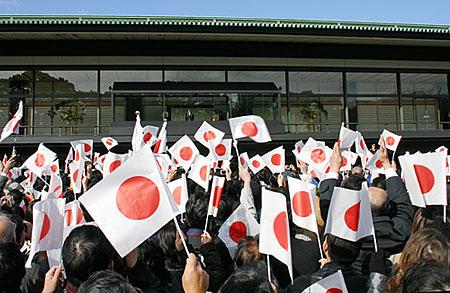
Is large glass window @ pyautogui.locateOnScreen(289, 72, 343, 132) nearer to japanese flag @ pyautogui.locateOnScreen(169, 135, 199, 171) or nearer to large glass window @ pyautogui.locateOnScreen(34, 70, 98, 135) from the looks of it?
large glass window @ pyautogui.locateOnScreen(34, 70, 98, 135)

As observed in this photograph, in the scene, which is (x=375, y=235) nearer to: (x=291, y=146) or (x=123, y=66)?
(x=291, y=146)

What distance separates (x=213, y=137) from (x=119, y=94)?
30.2 feet

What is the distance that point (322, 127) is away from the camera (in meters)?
19.1

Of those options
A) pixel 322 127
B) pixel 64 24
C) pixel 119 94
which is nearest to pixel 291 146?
pixel 322 127

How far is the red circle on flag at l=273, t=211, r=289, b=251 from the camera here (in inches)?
123

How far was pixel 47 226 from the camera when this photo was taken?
3570 millimetres

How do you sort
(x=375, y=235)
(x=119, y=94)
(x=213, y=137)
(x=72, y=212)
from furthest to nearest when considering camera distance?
(x=119, y=94), (x=213, y=137), (x=72, y=212), (x=375, y=235)

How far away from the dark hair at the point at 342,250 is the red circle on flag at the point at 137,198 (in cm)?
121

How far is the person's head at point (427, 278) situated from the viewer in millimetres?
1965

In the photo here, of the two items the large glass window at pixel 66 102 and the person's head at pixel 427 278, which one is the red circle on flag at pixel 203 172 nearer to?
the person's head at pixel 427 278

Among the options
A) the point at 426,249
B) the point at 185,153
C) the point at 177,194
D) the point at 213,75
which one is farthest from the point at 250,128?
the point at 213,75

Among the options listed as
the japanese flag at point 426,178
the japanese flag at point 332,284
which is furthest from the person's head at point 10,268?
the japanese flag at point 426,178

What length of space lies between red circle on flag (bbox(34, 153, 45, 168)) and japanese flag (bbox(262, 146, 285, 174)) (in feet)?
13.4

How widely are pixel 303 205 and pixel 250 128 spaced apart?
498cm
